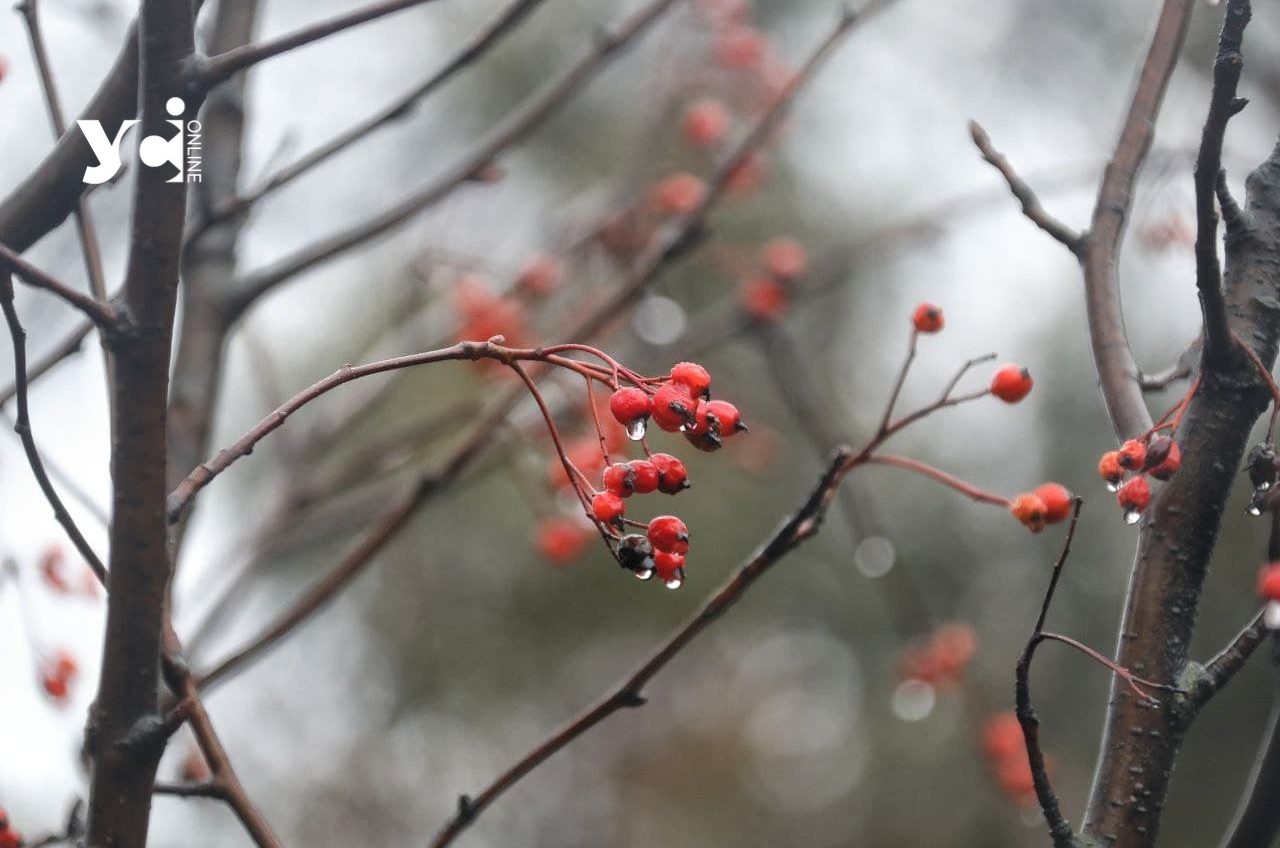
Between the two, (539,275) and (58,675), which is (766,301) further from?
(58,675)

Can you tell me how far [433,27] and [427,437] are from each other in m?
4.88

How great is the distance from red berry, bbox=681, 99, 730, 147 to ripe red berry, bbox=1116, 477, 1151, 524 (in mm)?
1609

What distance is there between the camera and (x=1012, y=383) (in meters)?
1.07

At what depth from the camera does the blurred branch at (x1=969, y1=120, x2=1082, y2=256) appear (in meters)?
1.06

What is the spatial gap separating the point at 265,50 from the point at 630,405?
1.21ft

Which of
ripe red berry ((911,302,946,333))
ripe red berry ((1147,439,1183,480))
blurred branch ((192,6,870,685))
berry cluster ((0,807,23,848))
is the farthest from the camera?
blurred branch ((192,6,870,685))

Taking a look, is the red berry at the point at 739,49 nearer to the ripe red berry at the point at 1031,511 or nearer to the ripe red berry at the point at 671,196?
the ripe red berry at the point at 671,196

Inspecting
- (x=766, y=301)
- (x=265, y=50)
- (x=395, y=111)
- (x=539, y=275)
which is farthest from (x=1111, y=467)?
(x=539, y=275)

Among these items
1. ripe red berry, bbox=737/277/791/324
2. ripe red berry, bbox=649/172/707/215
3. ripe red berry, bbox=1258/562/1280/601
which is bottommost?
ripe red berry, bbox=1258/562/1280/601

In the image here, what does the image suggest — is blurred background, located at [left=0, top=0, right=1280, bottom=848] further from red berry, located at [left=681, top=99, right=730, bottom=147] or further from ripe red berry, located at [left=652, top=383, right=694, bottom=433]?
ripe red berry, located at [left=652, top=383, right=694, bottom=433]

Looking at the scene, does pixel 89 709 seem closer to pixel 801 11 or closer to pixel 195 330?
pixel 195 330

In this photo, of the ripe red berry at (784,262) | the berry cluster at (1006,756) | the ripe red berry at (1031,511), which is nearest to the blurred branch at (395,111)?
the ripe red berry at (1031,511)

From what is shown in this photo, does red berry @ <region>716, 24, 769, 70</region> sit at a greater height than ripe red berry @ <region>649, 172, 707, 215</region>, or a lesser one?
greater

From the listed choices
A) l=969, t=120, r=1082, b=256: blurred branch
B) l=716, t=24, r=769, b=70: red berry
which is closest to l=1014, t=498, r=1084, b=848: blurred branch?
l=969, t=120, r=1082, b=256: blurred branch
